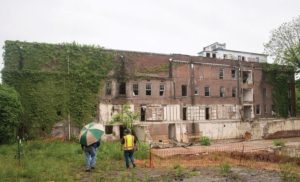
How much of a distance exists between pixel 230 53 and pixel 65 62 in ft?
130

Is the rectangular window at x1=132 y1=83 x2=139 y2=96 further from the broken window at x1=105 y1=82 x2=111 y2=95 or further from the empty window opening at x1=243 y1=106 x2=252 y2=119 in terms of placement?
the empty window opening at x1=243 y1=106 x2=252 y2=119

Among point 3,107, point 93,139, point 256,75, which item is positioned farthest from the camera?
point 256,75

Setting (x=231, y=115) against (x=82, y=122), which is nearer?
(x=82, y=122)

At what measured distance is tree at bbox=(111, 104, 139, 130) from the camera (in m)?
32.8

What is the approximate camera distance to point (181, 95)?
38.7m

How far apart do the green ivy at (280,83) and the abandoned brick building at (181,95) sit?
3.25 metres

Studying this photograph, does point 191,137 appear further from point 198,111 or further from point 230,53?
point 230,53

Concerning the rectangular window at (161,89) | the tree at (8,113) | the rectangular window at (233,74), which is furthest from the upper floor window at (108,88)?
the rectangular window at (233,74)

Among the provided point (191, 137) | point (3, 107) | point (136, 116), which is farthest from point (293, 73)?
point (3, 107)

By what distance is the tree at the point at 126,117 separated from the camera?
32844 mm

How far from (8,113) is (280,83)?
38.3 m

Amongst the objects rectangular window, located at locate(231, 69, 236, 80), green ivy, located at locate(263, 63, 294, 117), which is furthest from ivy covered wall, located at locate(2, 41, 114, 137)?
green ivy, located at locate(263, 63, 294, 117)

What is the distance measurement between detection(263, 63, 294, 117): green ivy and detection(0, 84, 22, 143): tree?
112 ft

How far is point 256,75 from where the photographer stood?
149ft
